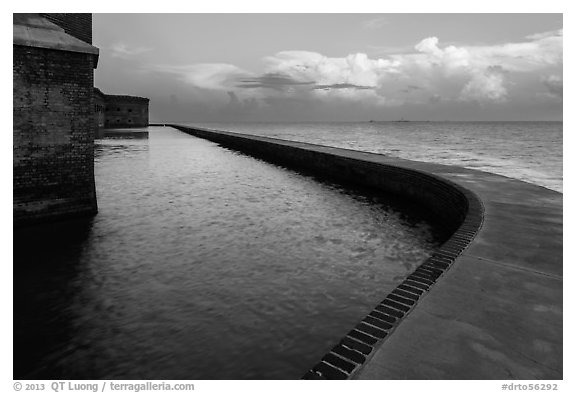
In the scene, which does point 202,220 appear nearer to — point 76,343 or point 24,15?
point 76,343

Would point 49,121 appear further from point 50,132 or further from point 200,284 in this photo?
point 200,284

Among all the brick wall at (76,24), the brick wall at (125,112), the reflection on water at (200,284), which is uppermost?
the brick wall at (125,112)

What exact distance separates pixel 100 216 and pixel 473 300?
759cm

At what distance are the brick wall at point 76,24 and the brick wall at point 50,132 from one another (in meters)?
3.33

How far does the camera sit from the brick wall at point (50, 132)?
6664 millimetres

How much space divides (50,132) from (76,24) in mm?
5200

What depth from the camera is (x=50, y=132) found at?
704 cm

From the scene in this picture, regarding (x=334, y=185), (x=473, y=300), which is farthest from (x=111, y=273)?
(x=334, y=185)

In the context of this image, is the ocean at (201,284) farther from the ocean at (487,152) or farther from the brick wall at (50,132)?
the ocean at (487,152)

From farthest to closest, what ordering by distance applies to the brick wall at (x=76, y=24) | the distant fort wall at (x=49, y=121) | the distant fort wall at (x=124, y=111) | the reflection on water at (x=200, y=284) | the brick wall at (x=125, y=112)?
the brick wall at (x=125, y=112) → the distant fort wall at (x=124, y=111) → the brick wall at (x=76, y=24) → the distant fort wall at (x=49, y=121) → the reflection on water at (x=200, y=284)

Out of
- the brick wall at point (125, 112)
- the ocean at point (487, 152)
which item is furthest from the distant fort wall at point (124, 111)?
the ocean at point (487, 152)

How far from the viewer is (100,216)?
817 centimetres

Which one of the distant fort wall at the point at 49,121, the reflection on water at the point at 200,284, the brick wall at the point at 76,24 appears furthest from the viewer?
the brick wall at the point at 76,24

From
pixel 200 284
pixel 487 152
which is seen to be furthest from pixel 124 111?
pixel 200 284
